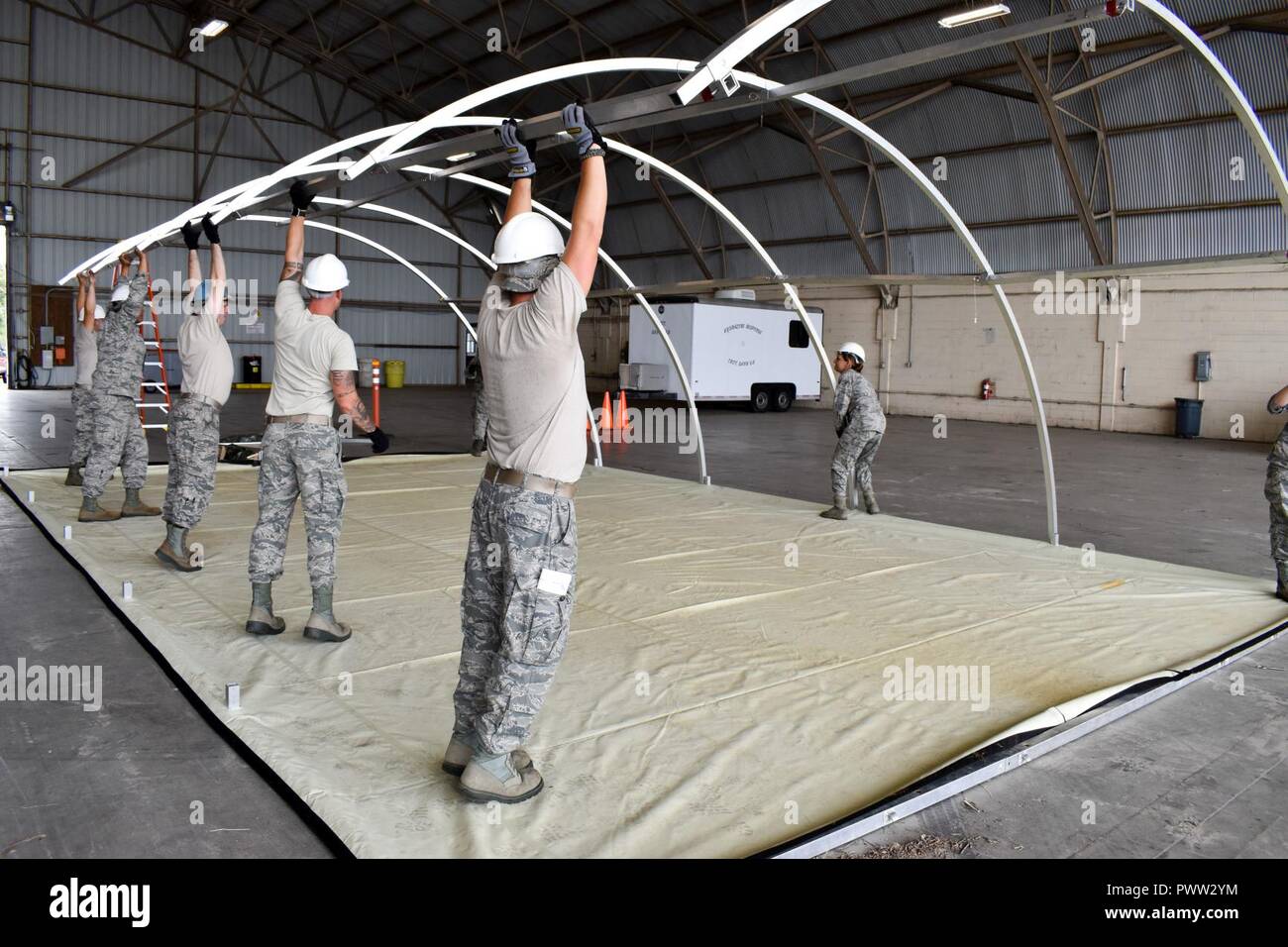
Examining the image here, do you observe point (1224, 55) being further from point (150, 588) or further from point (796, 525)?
point (150, 588)

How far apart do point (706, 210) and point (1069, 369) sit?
12.4m

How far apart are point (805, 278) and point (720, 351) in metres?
16.2

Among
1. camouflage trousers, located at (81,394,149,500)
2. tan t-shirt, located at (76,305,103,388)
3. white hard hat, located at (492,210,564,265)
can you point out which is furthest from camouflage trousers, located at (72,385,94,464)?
white hard hat, located at (492,210,564,265)

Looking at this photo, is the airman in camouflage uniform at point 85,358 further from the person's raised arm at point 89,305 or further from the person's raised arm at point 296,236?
the person's raised arm at point 296,236

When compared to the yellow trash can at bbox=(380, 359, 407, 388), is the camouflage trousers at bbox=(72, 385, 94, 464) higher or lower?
lower

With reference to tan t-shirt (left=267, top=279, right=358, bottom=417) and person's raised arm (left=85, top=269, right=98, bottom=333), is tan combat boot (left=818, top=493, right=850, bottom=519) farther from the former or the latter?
person's raised arm (left=85, top=269, right=98, bottom=333)

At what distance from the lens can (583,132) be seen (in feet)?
12.2

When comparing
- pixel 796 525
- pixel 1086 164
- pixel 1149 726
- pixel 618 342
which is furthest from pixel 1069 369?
pixel 1149 726

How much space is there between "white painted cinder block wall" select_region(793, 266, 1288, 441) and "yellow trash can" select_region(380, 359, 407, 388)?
15692 millimetres

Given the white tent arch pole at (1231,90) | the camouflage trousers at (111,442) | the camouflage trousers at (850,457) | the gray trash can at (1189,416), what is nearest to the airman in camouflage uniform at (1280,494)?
the white tent arch pole at (1231,90)

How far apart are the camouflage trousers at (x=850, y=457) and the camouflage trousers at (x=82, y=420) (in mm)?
7756

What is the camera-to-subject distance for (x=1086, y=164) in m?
21.9

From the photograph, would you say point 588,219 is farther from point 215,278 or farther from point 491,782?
point 215,278

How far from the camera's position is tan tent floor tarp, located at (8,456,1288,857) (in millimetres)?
3711
